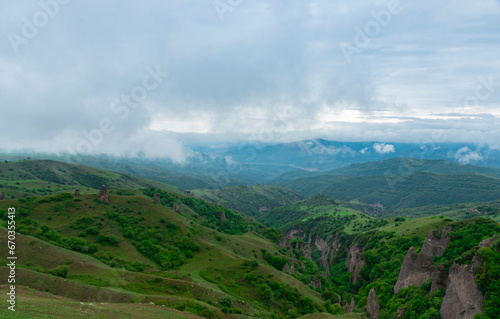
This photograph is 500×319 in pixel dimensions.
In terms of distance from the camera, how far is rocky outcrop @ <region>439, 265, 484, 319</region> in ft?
109

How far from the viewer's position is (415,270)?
57.2m

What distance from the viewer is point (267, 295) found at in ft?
226

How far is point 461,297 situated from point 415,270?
78.8 feet

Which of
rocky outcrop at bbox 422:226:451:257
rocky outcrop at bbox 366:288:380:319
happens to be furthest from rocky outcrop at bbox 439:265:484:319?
rocky outcrop at bbox 422:226:451:257

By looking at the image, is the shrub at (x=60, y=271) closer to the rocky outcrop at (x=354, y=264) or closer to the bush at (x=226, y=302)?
the bush at (x=226, y=302)

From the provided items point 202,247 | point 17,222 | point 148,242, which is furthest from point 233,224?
point 17,222

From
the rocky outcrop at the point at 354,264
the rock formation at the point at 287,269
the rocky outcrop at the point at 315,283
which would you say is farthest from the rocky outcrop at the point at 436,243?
the rock formation at the point at 287,269

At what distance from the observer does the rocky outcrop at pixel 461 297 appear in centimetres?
3319

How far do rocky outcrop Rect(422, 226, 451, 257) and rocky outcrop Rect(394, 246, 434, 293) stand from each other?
701 inches

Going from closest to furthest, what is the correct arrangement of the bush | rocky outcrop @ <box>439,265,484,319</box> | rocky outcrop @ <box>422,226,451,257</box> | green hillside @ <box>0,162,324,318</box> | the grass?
1. the grass
2. rocky outcrop @ <box>439,265,484,319</box>
3. green hillside @ <box>0,162,324,318</box>
4. the bush
5. rocky outcrop @ <box>422,226,451,257</box>

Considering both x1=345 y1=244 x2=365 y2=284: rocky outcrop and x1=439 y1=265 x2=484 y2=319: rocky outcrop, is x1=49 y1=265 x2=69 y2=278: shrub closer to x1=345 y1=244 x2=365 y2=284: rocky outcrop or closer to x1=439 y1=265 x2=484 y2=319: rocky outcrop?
x1=439 y1=265 x2=484 y2=319: rocky outcrop

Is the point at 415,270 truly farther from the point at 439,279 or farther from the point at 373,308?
the point at 439,279

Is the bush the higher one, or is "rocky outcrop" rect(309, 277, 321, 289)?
the bush

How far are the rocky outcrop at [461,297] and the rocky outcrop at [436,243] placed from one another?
127 ft
